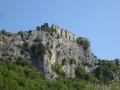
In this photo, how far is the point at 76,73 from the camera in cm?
12612

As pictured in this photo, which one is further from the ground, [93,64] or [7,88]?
[93,64]

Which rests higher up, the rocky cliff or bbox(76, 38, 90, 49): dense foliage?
bbox(76, 38, 90, 49): dense foliage

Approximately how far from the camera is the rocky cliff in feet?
388

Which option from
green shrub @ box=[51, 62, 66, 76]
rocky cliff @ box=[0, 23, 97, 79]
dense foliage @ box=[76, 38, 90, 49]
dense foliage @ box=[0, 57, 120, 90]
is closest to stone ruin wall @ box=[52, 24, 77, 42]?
rocky cliff @ box=[0, 23, 97, 79]

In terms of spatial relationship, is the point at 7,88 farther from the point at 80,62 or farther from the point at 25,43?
the point at 80,62

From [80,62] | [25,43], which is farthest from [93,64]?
[25,43]

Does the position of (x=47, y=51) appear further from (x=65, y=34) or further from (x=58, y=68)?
(x=65, y=34)

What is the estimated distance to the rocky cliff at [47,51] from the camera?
118 m

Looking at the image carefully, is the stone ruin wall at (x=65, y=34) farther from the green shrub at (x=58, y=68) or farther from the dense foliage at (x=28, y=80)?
the dense foliage at (x=28, y=80)

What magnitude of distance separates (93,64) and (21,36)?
884 inches

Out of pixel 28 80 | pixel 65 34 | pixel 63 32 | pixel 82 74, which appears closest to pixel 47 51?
pixel 82 74

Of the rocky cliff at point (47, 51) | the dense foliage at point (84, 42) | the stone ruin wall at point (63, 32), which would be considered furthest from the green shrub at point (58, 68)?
the dense foliage at point (84, 42)

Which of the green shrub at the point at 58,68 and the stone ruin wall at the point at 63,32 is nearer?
the green shrub at the point at 58,68

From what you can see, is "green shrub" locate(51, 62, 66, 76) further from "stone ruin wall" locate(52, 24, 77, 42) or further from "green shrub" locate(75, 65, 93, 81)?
"stone ruin wall" locate(52, 24, 77, 42)
